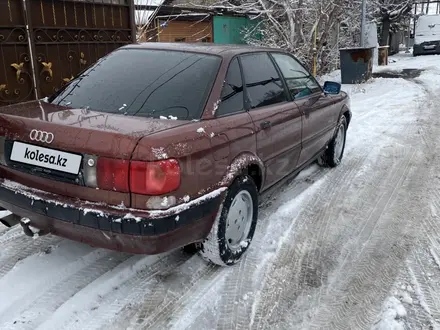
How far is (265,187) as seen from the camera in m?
3.62

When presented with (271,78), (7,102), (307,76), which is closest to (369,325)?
(271,78)

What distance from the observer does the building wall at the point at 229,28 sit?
55.2 ft

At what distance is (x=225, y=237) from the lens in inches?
120

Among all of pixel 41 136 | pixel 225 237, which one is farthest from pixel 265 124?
pixel 41 136

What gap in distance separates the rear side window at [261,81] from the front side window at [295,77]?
19cm

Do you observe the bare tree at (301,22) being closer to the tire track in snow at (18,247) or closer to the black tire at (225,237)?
the black tire at (225,237)

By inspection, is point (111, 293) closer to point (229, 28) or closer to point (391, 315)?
point (391, 315)

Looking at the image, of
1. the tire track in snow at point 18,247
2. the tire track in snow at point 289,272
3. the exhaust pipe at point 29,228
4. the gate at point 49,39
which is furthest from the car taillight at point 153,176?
the gate at point 49,39

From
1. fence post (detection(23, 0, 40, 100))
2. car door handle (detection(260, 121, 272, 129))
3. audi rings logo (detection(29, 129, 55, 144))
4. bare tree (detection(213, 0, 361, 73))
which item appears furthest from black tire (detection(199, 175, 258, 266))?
bare tree (detection(213, 0, 361, 73))

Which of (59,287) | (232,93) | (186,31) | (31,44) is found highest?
(186,31)

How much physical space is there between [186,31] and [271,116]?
13.3 m

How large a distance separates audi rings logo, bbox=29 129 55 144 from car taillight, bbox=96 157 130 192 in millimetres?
399

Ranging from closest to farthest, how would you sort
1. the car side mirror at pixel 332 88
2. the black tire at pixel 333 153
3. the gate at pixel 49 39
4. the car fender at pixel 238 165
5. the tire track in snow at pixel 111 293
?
1. the tire track in snow at pixel 111 293
2. the car fender at pixel 238 165
3. the car side mirror at pixel 332 88
4. the black tire at pixel 333 153
5. the gate at pixel 49 39

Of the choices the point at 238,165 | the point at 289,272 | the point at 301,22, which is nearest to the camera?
the point at 238,165
